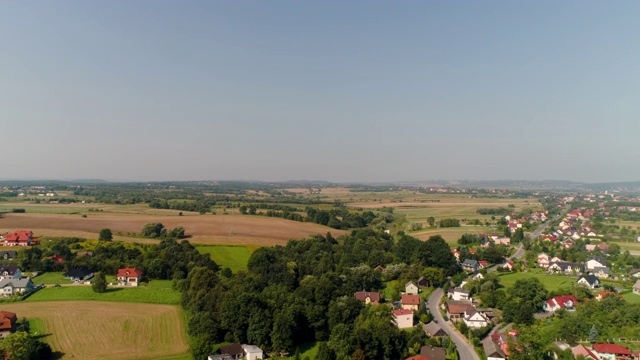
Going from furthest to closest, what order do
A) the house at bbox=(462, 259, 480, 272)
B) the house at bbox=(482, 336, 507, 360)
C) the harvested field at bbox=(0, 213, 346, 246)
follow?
the harvested field at bbox=(0, 213, 346, 246), the house at bbox=(462, 259, 480, 272), the house at bbox=(482, 336, 507, 360)

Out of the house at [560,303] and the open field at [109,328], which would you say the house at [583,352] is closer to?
the house at [560,303]

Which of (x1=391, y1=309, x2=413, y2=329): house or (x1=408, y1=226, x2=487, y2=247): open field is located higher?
(x1=408, y1=226, x2=487, y2=247): open field

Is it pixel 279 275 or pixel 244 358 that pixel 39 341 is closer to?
pixel 244 358

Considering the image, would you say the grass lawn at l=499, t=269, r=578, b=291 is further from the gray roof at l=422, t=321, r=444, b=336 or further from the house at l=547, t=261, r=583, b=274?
the gray roof at l=422, t=321, r=444, b=336

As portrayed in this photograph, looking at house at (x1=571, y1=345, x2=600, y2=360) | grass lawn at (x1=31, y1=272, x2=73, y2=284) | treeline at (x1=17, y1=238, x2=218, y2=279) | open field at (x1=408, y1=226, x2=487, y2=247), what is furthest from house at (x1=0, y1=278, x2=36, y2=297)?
open field at (x1=408, y1=226, x2=487, y2=247)

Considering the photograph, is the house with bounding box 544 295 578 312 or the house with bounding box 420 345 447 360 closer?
the house with bounding box 420 345 447 360

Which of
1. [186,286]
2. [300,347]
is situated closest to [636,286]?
[300,347]

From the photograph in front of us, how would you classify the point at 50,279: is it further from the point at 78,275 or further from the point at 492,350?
the point at 492,350
